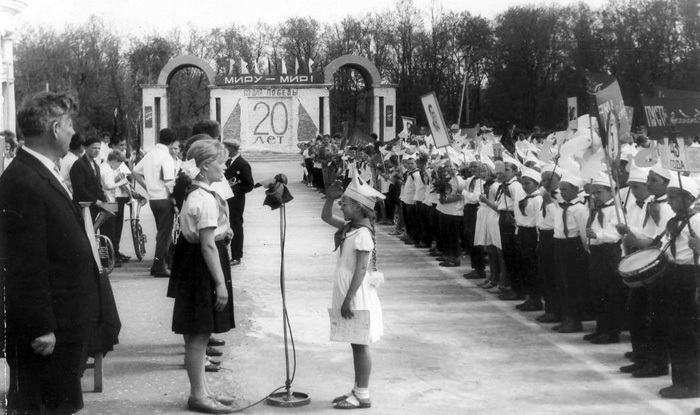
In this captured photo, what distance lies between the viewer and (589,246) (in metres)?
9.32

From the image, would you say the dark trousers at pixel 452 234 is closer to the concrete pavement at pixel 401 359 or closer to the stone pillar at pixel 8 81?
the concrete pavement at pixel 401 359

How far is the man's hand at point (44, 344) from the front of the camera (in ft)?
14.6

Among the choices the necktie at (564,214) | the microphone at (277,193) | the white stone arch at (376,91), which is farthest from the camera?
the white stone arch at (376,91)

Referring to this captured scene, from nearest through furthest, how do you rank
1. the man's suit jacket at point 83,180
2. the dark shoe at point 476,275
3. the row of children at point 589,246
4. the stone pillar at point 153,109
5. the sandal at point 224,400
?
the sandal at point 224,400, the row of children at point 589,246, the man's suit jacket at point 83,180, the dark shoe at point 476,275, the stone pillar at point 153,109

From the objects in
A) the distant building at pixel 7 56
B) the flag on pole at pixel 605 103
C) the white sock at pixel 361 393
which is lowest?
the white sock at pixel 361 393

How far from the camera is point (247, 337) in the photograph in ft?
30.9

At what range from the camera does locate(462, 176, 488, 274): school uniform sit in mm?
13359

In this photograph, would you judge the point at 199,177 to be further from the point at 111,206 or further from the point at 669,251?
the point at 111,206

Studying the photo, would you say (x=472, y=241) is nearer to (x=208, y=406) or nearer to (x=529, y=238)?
(x=529, y=238)

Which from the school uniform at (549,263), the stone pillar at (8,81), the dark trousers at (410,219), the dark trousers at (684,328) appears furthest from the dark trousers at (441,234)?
the stone pillar at (8,81)

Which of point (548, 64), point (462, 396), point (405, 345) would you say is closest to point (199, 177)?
point (462, 396)

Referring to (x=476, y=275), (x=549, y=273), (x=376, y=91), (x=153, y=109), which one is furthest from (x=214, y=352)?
(x=153, y=109)

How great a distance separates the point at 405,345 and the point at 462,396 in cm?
183

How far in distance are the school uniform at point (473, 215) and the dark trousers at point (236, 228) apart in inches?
124
